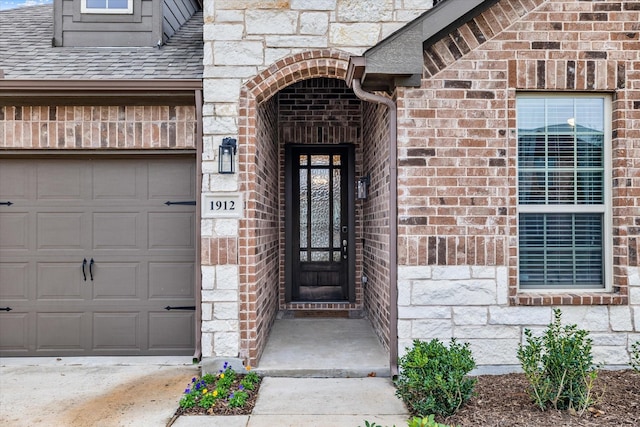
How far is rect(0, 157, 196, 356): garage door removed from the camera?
4758 millimetres

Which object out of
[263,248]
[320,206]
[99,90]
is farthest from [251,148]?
[320,206]

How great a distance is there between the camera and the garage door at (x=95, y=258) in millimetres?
4758

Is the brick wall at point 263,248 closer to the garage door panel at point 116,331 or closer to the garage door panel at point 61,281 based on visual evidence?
the garage door panel at point 116,331

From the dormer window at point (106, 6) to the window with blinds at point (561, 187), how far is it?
15.7 feet

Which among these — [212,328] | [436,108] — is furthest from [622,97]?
[212,328]

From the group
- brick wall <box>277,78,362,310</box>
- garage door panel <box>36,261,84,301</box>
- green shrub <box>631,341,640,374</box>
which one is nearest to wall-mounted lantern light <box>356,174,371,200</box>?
brick wall <box>277,78,362,310</box>

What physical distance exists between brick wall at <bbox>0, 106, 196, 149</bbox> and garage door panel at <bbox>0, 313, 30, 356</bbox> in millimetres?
1874

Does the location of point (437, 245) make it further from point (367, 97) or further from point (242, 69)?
point (242, 69)

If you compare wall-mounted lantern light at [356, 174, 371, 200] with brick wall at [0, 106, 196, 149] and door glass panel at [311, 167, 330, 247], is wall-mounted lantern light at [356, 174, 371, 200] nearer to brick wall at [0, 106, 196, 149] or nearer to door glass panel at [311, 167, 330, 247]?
door glass panel at [311, 167, 330, 247]

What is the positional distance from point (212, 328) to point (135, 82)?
8.32 feet

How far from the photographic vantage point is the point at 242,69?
4.18 meters

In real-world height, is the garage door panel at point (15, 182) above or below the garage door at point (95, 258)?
above

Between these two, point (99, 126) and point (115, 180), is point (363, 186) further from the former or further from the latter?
point (99, 126)

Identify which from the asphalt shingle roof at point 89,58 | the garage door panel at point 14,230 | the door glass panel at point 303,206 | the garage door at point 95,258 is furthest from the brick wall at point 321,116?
the garage door panel at point 14,230
